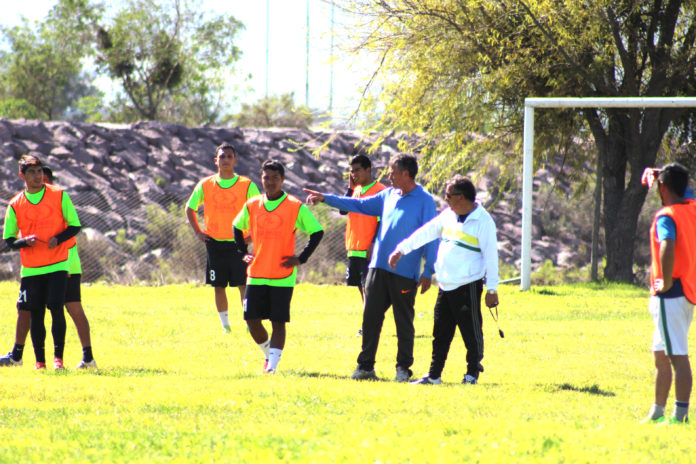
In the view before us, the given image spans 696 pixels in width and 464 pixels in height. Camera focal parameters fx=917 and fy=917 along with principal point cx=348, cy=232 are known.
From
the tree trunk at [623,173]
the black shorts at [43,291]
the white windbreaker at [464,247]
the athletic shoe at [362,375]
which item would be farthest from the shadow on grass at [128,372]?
the tree trunk at [623,173]

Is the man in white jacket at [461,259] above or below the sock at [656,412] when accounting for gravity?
above

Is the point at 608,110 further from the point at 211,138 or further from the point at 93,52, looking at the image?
the point at 93,52

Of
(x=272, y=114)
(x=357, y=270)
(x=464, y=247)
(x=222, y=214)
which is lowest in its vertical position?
(x=357, y=270)

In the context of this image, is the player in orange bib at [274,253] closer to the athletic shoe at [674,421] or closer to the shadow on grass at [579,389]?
the shadow on grass at [579,389]

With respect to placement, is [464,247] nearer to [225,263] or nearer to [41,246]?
[41,246]

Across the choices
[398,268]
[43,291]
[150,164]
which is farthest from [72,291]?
[150,164]

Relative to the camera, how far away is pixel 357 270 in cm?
1159

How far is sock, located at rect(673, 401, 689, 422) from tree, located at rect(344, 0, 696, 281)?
12784mm

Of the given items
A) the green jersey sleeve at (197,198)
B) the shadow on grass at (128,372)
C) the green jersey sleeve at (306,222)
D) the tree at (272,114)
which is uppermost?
the tree at (272,114)

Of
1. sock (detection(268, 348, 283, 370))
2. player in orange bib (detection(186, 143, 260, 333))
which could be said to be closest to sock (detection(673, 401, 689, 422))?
sock (detection(268, 348, 283, 370))

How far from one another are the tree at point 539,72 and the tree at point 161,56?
2091 centimetres

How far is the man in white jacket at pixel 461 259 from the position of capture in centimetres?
786

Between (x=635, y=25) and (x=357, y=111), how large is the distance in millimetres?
6286

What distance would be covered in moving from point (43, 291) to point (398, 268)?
3418mm
